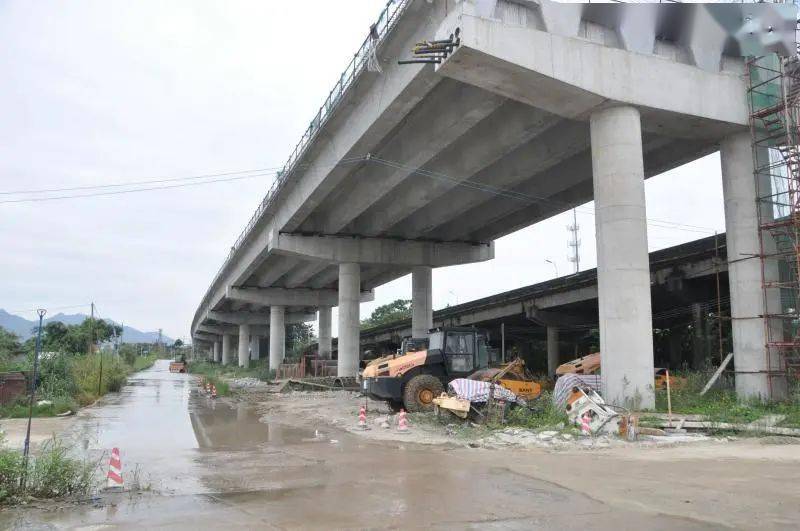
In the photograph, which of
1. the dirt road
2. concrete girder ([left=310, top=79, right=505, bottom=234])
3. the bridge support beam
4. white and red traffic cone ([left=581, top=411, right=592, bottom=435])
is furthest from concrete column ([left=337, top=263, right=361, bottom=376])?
white and red traffic cone ([left=581, top=411, right=592, bottom=435])

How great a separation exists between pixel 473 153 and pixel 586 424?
481 inches

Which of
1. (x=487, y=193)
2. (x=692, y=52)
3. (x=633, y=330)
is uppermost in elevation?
(x=692, y=52)

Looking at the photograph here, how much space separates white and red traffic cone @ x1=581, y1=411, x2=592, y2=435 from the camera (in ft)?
44.6

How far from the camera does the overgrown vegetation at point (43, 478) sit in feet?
27.2

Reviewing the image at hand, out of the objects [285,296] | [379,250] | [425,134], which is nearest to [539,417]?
[425,134]

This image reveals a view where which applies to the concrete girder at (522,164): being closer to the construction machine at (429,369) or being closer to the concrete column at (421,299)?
the construction machine at (429,369)

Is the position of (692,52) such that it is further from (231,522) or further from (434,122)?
(231,522)

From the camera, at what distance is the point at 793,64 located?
18312mm

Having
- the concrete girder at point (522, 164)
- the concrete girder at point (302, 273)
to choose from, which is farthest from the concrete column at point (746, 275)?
the concrete girder at point (302, 273)

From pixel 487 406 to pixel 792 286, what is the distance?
364 inches

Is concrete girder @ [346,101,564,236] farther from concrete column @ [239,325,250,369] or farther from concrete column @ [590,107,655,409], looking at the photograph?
concrete column @ [239,325,250,369]

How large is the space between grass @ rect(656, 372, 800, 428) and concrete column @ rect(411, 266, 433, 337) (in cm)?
2161

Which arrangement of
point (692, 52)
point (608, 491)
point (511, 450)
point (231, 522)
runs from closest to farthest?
1. point (231, 522)
2. point (608, 491)
3. point (511, 450)
4. point (692, 52)

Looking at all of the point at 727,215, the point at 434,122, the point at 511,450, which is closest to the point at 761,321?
the point at 727,215
